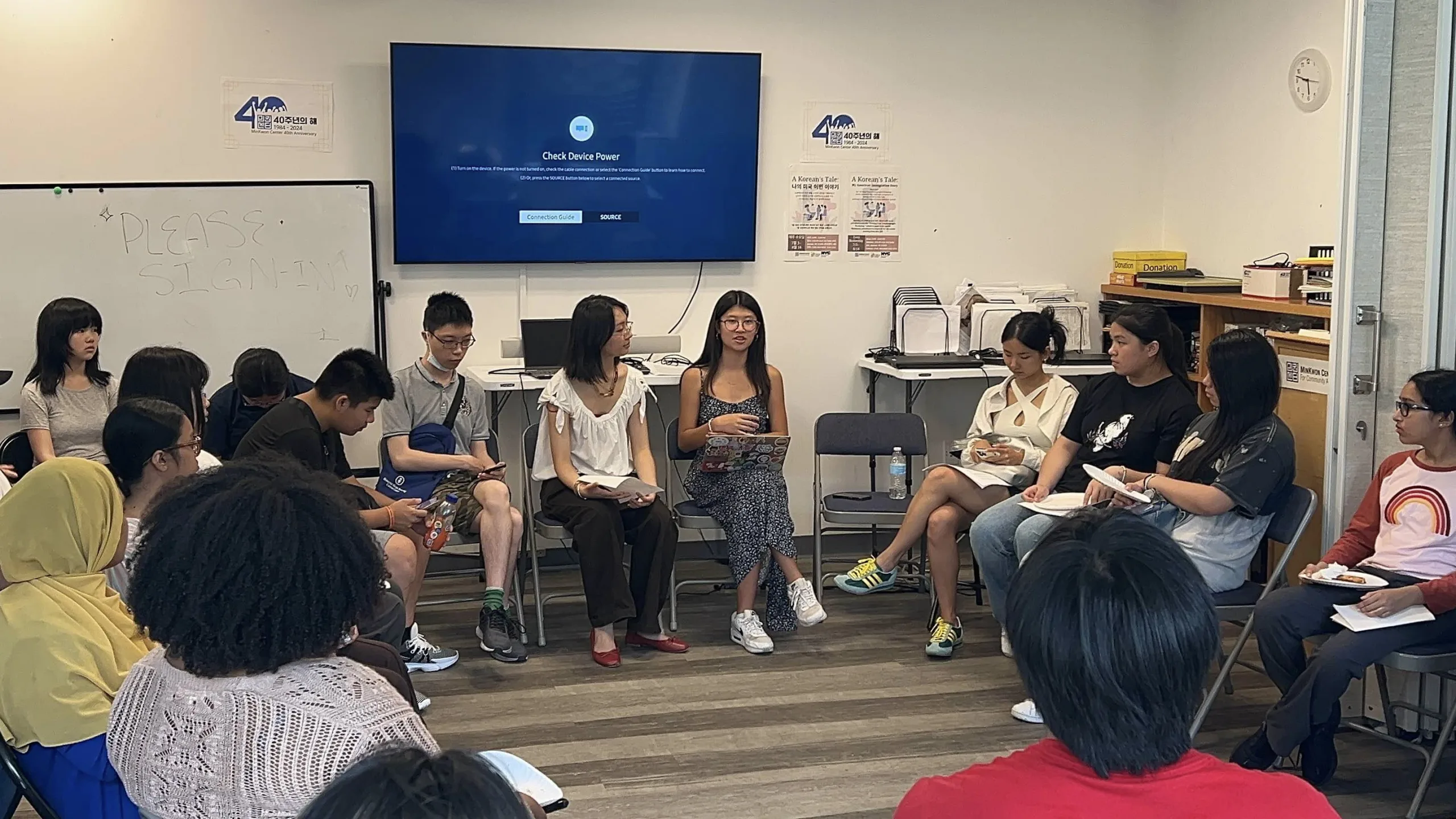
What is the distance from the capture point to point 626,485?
15.5ft

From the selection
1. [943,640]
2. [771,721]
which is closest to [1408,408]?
[943,640]

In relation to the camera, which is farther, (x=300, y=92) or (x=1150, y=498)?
(x=300, y=92)

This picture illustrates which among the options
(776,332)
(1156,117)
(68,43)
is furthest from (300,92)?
(1156,117)

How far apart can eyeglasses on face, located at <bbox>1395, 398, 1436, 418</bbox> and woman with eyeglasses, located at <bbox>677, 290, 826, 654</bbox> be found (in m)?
2.13

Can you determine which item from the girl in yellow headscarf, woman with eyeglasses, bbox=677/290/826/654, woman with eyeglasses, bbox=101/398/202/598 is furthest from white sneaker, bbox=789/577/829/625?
the girl in yellow headscarf

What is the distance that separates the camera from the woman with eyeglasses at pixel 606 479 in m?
4.66

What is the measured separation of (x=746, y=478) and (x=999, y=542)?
1000 mm

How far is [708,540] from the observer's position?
6043 millimetres

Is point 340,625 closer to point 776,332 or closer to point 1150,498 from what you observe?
point 1150,498

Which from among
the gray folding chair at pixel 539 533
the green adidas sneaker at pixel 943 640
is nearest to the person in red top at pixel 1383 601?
the green adidas sneaker at pixel 943 640

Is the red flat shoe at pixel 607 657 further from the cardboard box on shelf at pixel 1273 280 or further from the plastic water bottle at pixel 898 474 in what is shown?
the cardboard box on shelf at pixel 1273 280

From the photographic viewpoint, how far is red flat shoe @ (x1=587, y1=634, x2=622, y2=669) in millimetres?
4594

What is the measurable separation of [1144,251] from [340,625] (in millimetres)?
5277

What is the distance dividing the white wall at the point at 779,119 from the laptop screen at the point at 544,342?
0.34 meters
